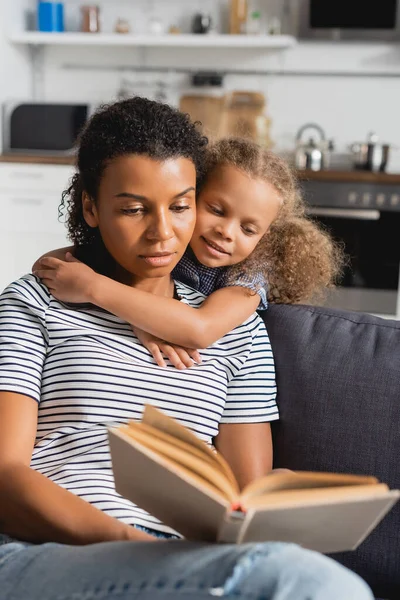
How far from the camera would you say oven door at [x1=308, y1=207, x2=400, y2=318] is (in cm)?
376

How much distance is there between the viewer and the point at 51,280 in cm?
128

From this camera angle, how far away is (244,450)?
1.33 metres

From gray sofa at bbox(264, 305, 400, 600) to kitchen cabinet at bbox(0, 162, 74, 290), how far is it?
105 inches

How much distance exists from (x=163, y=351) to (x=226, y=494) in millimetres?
507

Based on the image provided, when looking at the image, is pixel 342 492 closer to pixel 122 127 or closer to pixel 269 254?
pixel 122 127

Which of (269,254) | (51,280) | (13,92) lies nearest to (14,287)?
(51,280)

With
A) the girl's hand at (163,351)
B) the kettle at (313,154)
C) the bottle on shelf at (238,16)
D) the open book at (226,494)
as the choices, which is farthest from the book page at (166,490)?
the bottle on shelf at (238,16)

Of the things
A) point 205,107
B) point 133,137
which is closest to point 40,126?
point 205,107

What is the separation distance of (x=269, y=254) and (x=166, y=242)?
1.20 ft

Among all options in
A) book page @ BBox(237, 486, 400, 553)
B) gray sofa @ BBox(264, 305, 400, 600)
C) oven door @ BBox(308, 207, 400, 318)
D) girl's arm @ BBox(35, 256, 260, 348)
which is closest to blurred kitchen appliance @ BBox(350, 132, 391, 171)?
oven door @ BBox(308, 207, 400, 318)

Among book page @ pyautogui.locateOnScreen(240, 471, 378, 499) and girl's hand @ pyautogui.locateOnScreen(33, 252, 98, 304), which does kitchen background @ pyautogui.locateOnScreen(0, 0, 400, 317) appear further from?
book page @ pyautogui.locateOnScreen(240, 471, 378, 499)

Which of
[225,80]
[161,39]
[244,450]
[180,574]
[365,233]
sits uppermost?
[161,39]

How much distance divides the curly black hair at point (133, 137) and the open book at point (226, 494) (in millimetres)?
516

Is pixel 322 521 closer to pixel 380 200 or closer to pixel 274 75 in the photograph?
pixel 380 200
